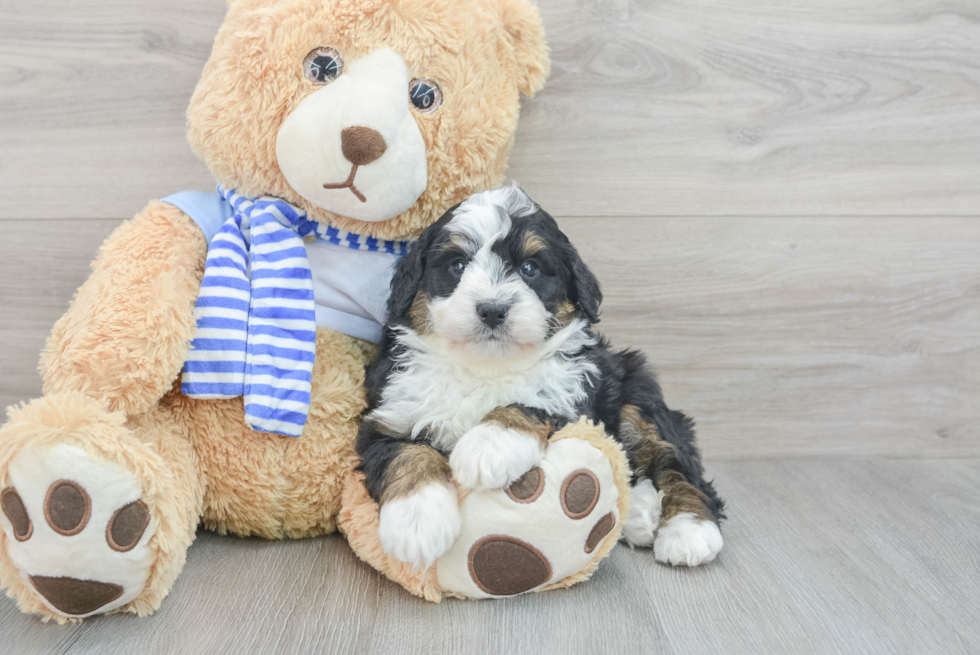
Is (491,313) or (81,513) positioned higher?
(491,313)

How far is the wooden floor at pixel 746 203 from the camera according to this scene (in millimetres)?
1982

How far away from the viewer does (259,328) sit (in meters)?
1.51

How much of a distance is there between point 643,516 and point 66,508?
116cm

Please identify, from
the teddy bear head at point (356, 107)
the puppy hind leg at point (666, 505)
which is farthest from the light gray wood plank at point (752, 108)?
the puppy hind leg at point (666, 505)

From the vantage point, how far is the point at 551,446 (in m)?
1.41

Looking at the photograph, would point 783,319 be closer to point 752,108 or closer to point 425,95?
point 752,108

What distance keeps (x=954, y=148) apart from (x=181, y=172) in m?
2.25

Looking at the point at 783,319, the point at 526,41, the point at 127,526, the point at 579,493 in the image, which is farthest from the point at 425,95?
the point at 783,319

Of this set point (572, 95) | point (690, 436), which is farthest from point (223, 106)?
point (690, 436)

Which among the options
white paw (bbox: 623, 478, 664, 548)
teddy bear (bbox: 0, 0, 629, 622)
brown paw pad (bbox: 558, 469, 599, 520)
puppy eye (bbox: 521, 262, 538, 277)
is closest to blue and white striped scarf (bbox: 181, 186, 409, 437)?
teddy bear (bbox: 0, 0, 629, 622)

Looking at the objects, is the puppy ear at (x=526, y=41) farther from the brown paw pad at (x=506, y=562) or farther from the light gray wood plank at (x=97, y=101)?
the brown paw pad at (x=506, y=562)

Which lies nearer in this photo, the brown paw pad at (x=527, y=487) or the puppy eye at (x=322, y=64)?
the brown paw pad at (x=527, y=487)

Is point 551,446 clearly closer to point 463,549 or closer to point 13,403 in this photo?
point 463,549

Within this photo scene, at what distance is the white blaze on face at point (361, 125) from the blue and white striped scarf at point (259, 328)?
0.50 ft
